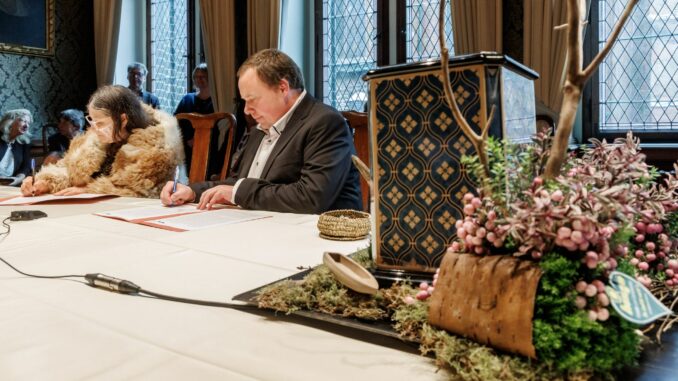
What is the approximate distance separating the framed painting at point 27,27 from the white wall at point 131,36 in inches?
29.6

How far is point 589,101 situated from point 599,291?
3652 millimetres

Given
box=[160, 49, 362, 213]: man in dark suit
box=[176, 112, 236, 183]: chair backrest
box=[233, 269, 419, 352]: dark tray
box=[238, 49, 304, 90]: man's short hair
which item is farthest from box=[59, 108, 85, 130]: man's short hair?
box=[233, 269, 419, 352]: dark tray

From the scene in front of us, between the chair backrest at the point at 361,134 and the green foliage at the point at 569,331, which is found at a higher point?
the chair backrest at the point at 361,134

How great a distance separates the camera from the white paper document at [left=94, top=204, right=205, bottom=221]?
64.9 inches

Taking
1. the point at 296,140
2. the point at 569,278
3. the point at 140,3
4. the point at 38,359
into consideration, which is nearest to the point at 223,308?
the point at 38,359

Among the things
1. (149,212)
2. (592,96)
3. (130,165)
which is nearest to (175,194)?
(149,212)

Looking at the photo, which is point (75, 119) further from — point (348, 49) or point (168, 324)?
point (168, 324)

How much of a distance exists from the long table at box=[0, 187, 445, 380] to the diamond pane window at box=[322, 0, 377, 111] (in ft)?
11.9

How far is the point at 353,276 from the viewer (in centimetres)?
71

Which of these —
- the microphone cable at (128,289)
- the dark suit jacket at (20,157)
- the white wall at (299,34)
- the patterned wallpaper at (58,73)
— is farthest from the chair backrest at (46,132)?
the microphone cable at (128,289)

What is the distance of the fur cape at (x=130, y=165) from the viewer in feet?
7.96

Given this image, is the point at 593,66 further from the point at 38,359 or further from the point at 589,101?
the point at 589,101

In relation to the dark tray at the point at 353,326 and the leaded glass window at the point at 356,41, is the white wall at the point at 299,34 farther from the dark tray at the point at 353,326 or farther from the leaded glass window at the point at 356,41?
the dark tray at the point at 353,326

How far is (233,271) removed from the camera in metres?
0.99
